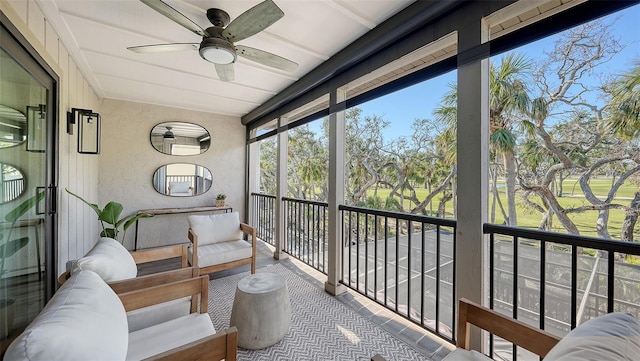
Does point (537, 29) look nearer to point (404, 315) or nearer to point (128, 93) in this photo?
point (404, 315)

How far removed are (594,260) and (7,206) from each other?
3.81 metres

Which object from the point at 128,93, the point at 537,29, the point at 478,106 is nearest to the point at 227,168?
the point at 128,93

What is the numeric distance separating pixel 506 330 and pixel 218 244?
9.75ft

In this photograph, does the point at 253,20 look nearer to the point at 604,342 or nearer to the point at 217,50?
the point at 217,50

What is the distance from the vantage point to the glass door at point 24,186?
149 centimetres

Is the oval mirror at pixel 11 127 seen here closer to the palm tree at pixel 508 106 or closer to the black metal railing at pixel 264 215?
the black metal railing at pixel 264 215

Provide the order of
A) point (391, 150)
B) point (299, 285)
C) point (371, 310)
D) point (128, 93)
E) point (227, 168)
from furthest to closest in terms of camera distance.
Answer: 1. point (227, 168)
2. point (391, 150)
3. point (128, 93)
4. point (299, 285)
5. point (371, 310)

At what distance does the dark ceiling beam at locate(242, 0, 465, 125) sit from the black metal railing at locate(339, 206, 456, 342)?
4.84ft

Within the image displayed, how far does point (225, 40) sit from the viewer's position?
1.91 m

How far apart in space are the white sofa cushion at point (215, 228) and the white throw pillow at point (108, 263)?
4.14ft

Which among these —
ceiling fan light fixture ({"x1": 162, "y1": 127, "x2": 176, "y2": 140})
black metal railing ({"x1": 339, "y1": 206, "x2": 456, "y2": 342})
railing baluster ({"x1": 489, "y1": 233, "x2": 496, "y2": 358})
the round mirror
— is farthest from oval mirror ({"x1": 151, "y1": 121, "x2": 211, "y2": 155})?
railing baluster ({"x1": 489, "y1": 233, "x2": 496, "y2": 358})

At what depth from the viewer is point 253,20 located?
1.67 m

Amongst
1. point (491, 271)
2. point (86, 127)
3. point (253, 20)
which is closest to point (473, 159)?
point (491, 271)

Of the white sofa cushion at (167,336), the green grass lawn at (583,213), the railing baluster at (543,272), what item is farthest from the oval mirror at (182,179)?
the railing baluster at (543,272)
